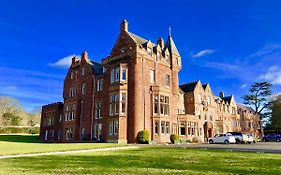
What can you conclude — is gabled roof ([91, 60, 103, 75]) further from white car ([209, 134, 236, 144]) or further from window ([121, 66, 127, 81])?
white car ([209, 134, 236, 144])

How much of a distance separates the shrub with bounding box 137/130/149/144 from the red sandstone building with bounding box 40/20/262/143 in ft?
3.06

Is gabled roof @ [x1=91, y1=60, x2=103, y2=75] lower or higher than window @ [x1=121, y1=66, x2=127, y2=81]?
higher

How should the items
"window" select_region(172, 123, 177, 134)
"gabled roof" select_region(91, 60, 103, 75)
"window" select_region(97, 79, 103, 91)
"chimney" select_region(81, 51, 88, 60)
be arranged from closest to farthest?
"window" select_region(172, 123, 177, 134) < "window" select_region(97, 79, 103, 91) < "gabled roof" select_region(91, 60, 103, 75) < "chimney" select_region(81, 51, 88, 60)

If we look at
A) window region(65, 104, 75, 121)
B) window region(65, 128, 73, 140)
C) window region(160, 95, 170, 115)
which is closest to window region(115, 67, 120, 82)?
window region(160, 95, 170, 115)

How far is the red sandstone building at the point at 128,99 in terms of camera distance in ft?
130

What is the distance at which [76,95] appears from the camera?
164ft

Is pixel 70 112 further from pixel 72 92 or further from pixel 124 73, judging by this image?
pixel 124 73

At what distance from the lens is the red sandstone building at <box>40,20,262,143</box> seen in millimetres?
39688

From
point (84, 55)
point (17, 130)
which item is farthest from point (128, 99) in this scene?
point (17, 130)

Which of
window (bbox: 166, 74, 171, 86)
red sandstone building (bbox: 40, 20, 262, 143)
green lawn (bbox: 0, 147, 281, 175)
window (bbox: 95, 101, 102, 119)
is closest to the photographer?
green lawn (bbox: 0, 147, 281, 175)

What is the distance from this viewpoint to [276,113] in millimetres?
80438

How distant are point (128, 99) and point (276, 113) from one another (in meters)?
58.4

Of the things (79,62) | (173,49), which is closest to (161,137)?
(173,49)

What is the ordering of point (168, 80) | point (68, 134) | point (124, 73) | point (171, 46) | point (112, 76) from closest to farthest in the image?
1. point (124, 73)
2. point (112, 76)
3. point (168, 80)
4. point (171, 46)
5. point (68, 134)
